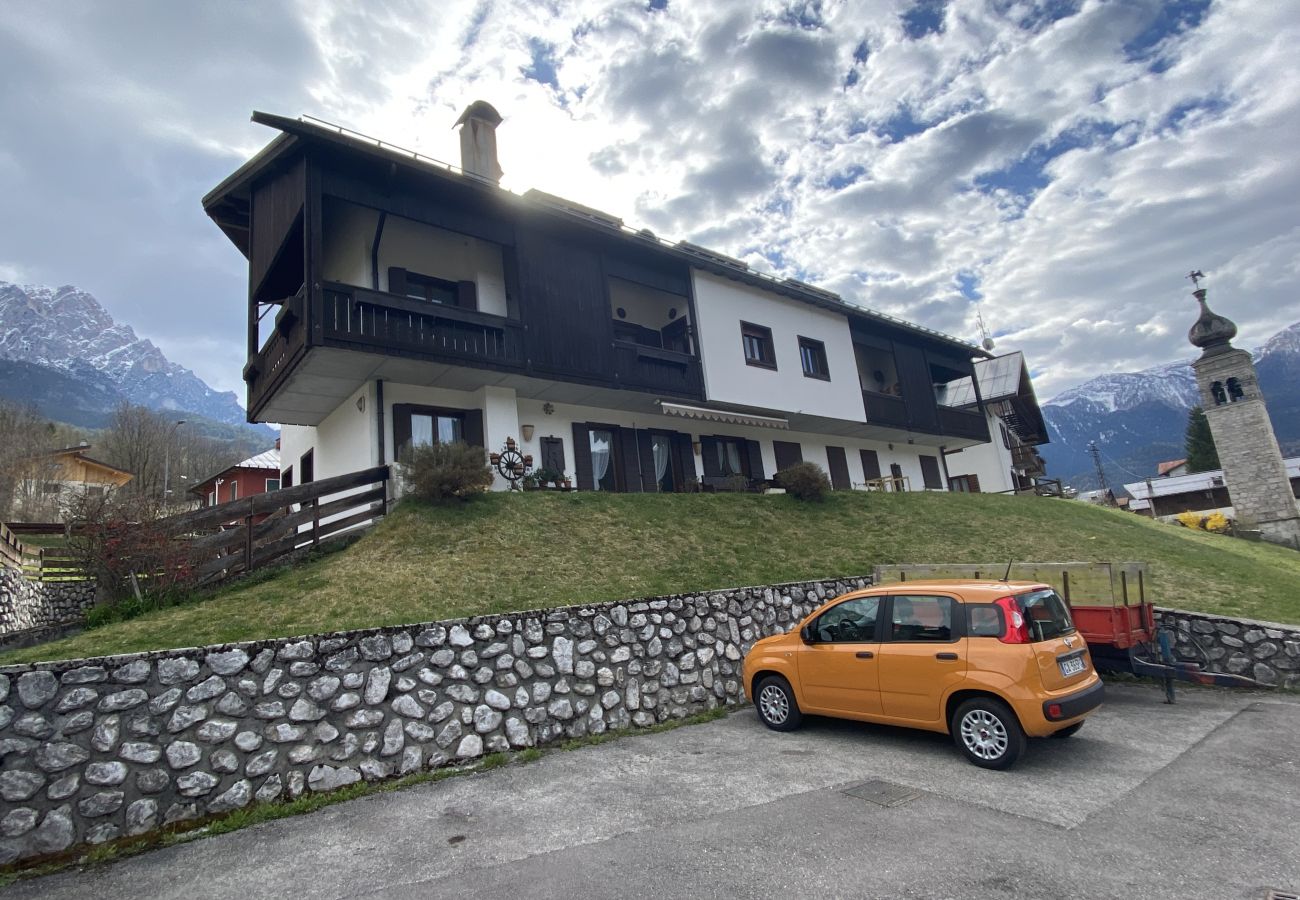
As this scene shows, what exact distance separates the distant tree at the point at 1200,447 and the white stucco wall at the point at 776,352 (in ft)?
177

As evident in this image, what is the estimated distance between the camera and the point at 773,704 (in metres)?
7.77

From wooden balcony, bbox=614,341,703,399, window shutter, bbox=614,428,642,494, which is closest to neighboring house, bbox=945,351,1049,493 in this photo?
wooden balcony, bbox=614,341,703,399

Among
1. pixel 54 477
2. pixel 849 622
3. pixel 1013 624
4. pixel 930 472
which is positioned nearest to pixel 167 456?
pixel 54 477

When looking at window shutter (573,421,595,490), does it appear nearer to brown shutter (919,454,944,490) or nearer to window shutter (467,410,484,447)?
window shutter (467,410,484,447)

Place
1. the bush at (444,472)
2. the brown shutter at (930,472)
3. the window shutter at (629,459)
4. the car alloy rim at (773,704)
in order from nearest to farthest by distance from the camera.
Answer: the car alloy rim at (773,704) → the bush at (444,472) → the window shutter at (629,459) → the brown shutter at (930,472)

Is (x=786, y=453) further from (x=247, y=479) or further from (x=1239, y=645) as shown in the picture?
(x=247, y=479)

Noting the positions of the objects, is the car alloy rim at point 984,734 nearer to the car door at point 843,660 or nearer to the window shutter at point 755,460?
the car door at point 843,660

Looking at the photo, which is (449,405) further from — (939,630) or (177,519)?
(939,630)

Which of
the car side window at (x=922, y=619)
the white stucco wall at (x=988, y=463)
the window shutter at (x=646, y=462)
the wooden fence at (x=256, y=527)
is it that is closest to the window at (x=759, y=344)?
the window shutter at (x=646, y=462)

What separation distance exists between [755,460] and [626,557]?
11.5 meters

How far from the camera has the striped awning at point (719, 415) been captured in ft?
59.1

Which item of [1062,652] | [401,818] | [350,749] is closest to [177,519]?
[350,749]

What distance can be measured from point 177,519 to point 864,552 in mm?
13341

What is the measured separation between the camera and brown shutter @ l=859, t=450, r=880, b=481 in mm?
26156
